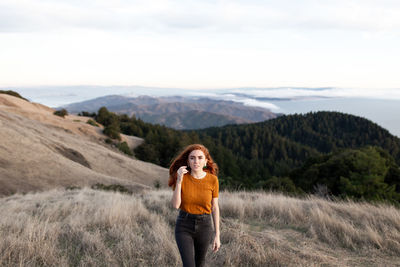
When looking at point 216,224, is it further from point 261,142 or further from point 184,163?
point 261,142

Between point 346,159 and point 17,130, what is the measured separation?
45.0 meters

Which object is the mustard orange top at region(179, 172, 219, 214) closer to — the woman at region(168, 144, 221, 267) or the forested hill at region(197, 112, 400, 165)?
the woman at region(168, 144, 221, 267)

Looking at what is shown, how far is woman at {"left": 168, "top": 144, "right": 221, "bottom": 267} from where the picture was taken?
3.38 metres

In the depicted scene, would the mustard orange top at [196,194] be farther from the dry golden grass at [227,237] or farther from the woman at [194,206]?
the dry golden grass at [227,237]

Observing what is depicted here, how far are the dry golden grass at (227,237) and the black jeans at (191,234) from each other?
1.35 metres

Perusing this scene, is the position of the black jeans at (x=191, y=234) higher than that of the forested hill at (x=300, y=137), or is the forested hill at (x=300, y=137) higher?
the black jeans at (x=191, y=234)

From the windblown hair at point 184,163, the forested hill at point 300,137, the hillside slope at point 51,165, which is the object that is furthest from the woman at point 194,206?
the forested hill at point 300,137

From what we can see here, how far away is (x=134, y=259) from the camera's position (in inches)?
184

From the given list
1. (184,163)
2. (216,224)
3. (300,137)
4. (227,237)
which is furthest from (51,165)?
(300,137)

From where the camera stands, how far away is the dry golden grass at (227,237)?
4652 millimetres

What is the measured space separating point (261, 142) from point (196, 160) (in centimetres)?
14534

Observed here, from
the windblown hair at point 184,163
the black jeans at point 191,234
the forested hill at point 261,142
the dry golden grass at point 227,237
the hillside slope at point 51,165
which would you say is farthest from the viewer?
the forested hill at point 261,142

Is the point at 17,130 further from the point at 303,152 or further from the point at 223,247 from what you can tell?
the point at 303,152

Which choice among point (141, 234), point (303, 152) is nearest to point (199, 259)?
point (141, 234)
